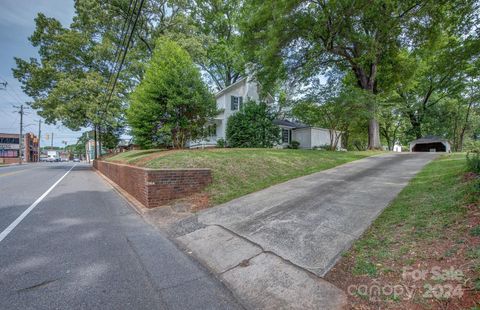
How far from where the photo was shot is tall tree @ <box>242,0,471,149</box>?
11211 mm

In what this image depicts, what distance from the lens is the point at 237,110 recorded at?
21.0 meters

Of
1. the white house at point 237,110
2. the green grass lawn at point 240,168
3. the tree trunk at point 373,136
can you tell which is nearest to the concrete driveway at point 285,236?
the green grass lawn at point 240,168

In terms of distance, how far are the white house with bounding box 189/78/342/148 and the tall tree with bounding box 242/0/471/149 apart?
3.64 metres

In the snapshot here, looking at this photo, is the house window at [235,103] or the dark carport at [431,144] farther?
the dark carport at [431,144]

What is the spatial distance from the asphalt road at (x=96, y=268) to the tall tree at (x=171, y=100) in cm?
746

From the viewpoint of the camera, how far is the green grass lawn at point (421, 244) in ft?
7.94

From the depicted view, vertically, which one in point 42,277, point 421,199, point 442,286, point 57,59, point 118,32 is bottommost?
point 42,277

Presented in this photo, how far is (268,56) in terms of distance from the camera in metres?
15.5

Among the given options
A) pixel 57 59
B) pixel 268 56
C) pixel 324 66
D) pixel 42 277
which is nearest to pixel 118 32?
pixel 57 59

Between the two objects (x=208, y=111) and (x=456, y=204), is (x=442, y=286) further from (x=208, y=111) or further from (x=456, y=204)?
(x=208, y=111)

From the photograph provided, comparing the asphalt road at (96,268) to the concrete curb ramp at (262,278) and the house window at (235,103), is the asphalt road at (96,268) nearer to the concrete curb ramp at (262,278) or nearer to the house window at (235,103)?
the concrete curb ramp at (262,278)

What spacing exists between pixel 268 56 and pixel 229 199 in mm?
12277

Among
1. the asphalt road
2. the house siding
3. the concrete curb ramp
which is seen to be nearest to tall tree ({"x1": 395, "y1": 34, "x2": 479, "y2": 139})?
the house siding

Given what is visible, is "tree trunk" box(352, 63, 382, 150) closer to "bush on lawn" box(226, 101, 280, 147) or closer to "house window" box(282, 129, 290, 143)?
"house window" box(282, 129, 290, 143)
